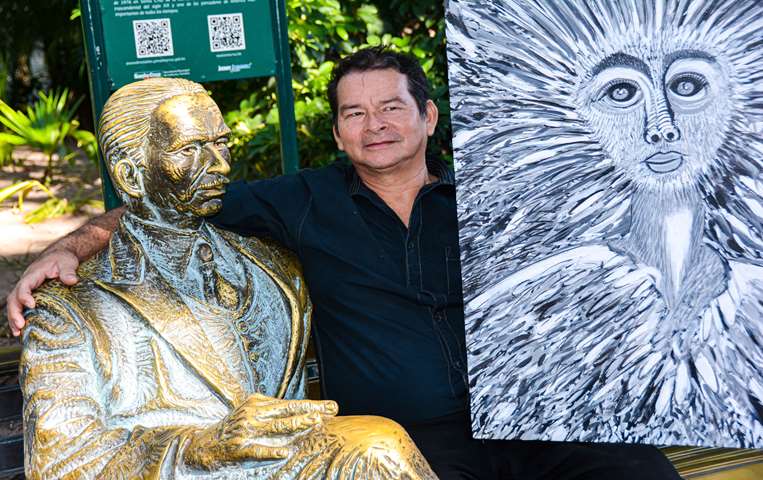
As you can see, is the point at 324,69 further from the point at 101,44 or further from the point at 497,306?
the point at 497,306

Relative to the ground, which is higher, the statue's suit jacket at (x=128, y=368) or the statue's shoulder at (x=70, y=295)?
the statue's shoulder at (x=70, y=295)

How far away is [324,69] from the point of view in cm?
545

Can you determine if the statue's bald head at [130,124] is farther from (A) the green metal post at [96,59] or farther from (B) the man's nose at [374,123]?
(A) the green metal post at [96,59]

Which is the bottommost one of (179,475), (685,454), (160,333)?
(685,454)

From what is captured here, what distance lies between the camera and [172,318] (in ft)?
7.72

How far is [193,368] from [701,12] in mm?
1360

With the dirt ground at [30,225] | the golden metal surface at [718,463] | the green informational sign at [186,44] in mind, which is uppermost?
the green informational sign at [186,44]

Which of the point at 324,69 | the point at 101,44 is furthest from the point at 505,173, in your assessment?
the point at 324,69

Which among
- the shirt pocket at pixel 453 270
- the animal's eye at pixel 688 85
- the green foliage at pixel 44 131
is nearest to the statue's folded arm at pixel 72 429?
the shirt pocket at pixel 453 270

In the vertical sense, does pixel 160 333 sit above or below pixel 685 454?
above

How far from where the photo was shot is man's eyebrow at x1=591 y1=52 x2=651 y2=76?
2264 millimetres

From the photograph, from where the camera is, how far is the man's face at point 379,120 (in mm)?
2809

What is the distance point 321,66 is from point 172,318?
3310 mm

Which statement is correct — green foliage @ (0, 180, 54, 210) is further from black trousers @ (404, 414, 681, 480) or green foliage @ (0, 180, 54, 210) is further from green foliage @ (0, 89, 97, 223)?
black trousers @ (404, 414, 681, 480)
